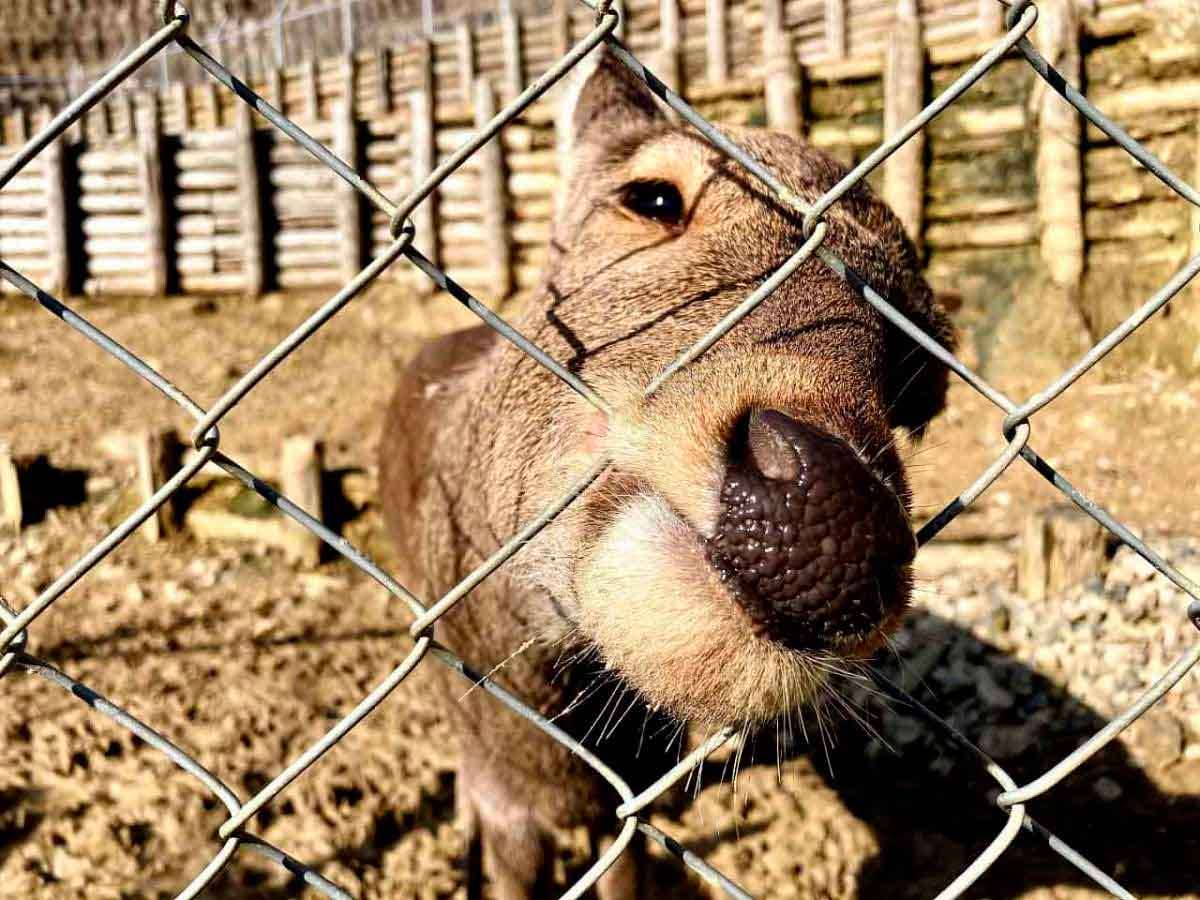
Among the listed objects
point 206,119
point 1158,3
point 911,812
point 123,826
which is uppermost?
point 1158,3

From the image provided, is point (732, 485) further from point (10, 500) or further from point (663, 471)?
point (10, 500)

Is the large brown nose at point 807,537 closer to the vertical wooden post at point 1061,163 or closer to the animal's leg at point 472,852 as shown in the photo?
the animal's leg at point 472,852

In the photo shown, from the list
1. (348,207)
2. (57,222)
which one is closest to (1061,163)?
(348,207)

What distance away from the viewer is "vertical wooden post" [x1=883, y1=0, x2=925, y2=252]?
32.4 feet

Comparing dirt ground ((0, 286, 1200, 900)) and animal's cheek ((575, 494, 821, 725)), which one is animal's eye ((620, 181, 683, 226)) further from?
dirt ground ((0, 286, 1200, 900))

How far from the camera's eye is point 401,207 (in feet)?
4.92

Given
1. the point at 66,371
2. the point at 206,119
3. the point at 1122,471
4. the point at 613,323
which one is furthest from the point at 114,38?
the point at 613,323

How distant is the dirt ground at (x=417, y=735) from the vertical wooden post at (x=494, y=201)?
5869mm

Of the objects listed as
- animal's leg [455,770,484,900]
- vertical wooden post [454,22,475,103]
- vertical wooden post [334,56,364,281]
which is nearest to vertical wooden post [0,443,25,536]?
animal's leg [455,770,484,900]

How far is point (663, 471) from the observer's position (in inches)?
69.8

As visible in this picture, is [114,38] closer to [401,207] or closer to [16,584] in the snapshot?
[16,584]

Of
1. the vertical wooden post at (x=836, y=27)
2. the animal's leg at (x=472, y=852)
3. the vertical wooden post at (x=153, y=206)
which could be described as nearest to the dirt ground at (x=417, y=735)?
the animal's leg at (x=472, y=852)

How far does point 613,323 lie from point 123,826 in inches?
124

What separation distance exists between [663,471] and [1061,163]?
9.08 m
